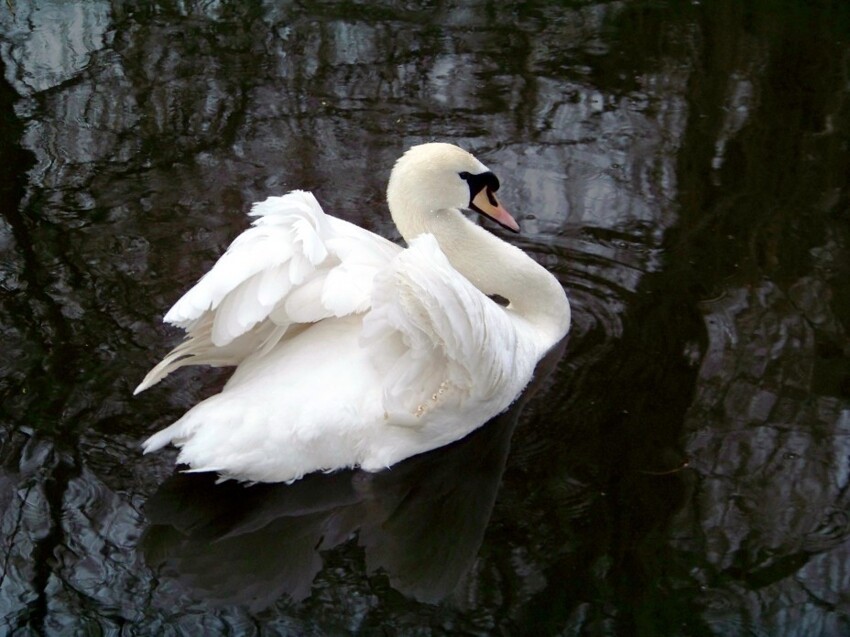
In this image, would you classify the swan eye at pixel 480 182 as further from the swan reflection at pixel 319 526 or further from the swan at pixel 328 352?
the swan reflection at pixel 319 526

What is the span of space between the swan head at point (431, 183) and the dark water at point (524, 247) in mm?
846

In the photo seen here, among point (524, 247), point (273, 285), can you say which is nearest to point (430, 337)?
point (273, 285)

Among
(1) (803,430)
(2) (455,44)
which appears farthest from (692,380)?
(2) (455,44)

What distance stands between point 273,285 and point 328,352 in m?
0.35

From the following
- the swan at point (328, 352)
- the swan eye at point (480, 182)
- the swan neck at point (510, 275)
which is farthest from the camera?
the swan neck at point (510, 275)

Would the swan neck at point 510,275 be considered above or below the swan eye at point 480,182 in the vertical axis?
below

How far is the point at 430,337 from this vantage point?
14.4 ft

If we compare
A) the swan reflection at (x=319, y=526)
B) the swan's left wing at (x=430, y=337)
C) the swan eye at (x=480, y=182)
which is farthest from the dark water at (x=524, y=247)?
the swan eye at (x=480, y=182)

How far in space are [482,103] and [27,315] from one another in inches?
136

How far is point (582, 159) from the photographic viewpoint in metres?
6.96

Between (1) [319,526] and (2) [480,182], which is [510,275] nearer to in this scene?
(2) [480,182]

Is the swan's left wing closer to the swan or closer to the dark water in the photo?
the swan

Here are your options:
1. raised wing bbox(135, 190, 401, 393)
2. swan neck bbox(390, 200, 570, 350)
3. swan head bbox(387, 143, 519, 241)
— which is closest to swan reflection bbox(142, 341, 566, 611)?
raised wing bbox(135, 190, 401, 393)

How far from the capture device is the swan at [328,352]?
14.0ft
